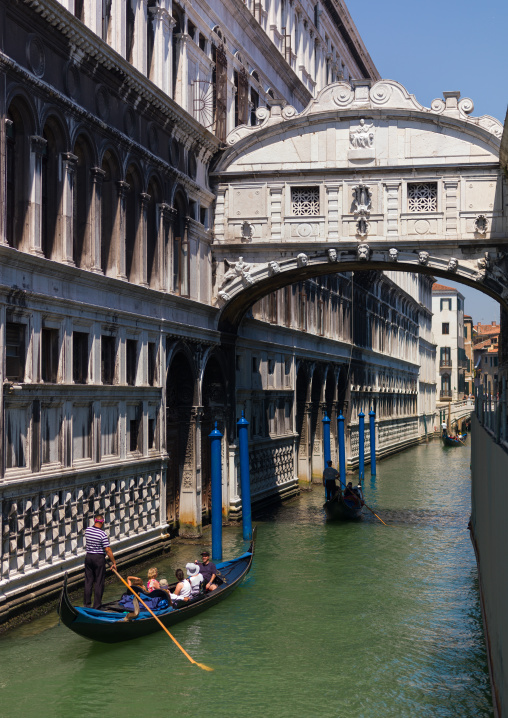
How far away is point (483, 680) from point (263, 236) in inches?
485

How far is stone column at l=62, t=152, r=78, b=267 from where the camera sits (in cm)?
1517

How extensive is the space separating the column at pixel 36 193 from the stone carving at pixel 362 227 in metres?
8.83

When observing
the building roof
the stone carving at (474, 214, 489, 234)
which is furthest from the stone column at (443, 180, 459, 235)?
the building roof

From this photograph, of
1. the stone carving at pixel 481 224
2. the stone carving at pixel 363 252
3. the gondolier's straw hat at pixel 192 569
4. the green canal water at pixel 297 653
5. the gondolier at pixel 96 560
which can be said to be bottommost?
the green canal water at pixel 297 653

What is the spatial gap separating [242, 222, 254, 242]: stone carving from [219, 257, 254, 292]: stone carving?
48cm

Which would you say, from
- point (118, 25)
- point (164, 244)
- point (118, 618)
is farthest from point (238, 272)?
point (118, 618)

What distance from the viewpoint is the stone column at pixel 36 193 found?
46.2 ft

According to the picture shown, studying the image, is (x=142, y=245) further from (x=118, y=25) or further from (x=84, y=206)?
(x=118, y=25)

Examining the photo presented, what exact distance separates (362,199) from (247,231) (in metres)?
2.65

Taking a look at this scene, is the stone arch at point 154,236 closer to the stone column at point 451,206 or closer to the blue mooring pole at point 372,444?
the stone column at point 451,206

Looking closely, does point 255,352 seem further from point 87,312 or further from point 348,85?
point 87,312

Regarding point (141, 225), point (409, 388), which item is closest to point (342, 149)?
point (141, 225)

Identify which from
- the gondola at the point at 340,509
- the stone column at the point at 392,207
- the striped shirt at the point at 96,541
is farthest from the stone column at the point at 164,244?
the gondola at the point at 340,509

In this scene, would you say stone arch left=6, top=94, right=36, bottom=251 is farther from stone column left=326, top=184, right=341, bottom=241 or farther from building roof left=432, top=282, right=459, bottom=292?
building roof left=432, top=282, right=459, bottom=292
